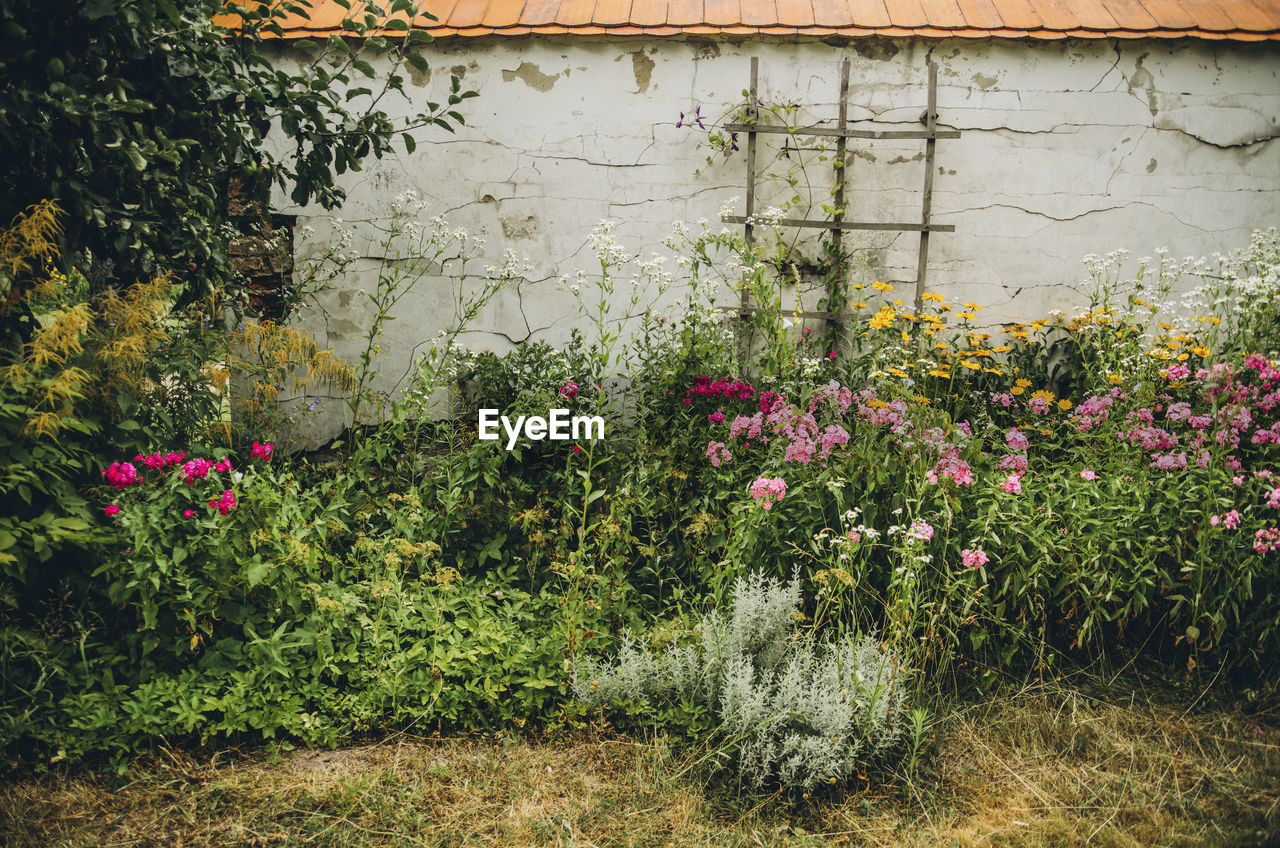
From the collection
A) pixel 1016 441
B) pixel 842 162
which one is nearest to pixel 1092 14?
pixel 842 162

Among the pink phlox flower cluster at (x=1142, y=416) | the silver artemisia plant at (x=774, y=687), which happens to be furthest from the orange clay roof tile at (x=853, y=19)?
the silver artemisia plant at (x=774, y=687)

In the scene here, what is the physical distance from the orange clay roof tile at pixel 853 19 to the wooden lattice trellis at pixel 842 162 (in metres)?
0.25

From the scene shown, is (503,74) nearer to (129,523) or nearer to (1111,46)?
(129,523)

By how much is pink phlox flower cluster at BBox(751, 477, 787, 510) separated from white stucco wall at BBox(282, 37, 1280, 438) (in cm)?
205

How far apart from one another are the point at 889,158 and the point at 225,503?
151 inches

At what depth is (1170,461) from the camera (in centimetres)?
274

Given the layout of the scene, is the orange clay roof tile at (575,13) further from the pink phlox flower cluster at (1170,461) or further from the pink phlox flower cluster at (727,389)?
the pink phlox flower cluster at (1170,461)

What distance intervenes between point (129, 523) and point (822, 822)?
2.45m

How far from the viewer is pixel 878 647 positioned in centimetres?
263

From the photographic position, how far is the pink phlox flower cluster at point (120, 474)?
2.47 m

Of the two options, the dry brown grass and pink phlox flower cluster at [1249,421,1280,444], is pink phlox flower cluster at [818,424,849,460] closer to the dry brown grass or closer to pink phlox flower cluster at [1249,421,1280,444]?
the dry brown grass

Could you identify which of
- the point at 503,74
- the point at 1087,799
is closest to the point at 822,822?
the point at 1087,799

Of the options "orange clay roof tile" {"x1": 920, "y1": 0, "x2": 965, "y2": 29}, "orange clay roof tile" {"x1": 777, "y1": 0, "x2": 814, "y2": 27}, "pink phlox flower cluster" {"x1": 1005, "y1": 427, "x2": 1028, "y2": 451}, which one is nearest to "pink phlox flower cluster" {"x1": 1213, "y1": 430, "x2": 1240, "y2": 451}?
"pink phlox flower cluster" {"x1": 1005, "y1": 427, "x2": 1028, "y2": 451}

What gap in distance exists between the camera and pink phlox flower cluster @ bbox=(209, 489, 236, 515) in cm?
255
